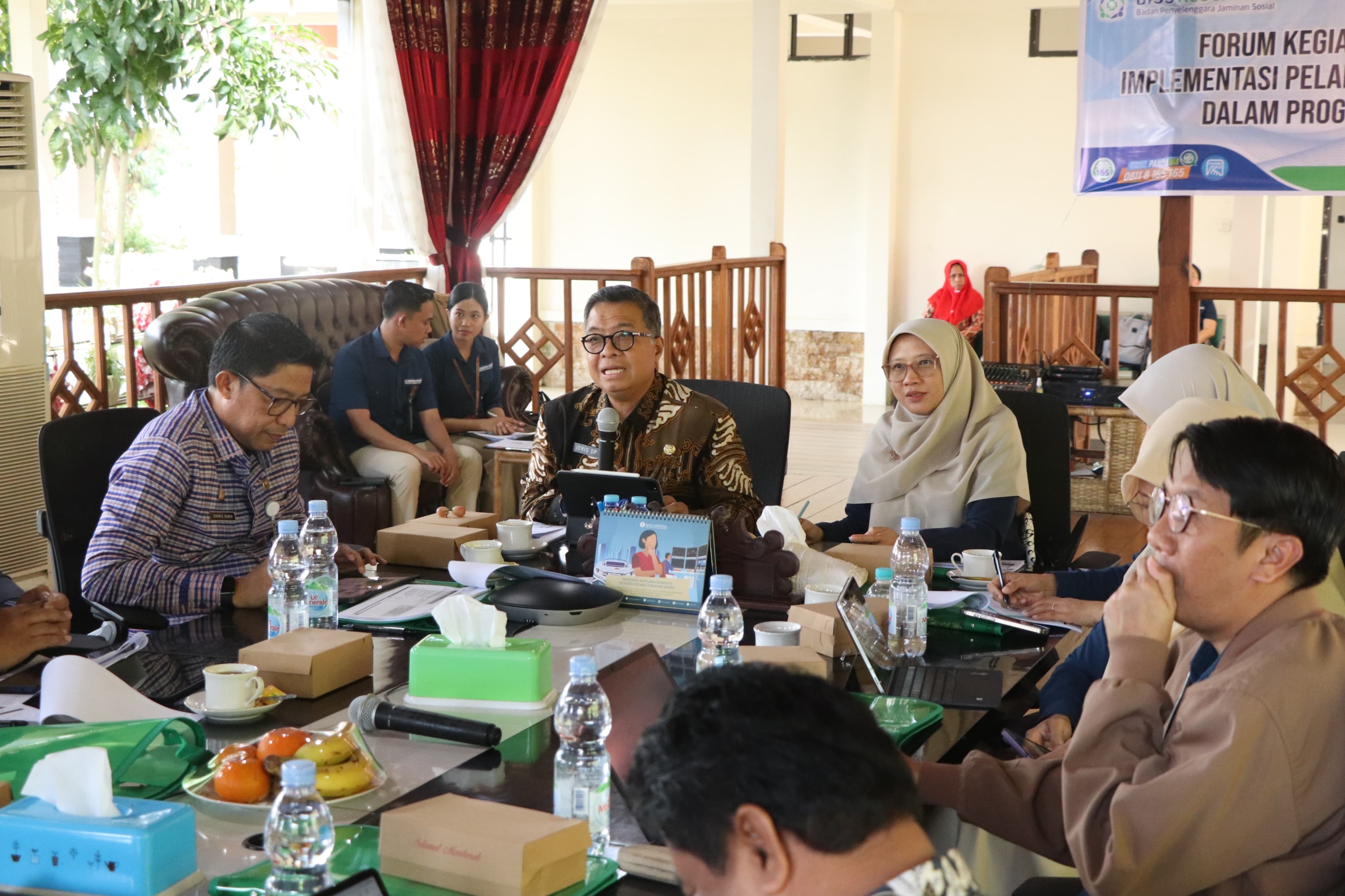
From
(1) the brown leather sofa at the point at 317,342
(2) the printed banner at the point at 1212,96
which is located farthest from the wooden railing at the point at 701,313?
(2) the printed banner at the point at 1212,96

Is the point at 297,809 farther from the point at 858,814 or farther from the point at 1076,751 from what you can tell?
the point at 1076,751

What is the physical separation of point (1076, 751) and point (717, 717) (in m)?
0.74

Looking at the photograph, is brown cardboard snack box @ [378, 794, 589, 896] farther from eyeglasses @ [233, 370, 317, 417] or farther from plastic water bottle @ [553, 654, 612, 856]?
eyeglasses @ [233, 370, 317, 417]

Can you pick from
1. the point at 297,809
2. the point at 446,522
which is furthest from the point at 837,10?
the point at 297,809

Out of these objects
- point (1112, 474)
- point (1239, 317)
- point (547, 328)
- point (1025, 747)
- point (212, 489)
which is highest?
point (1239, 317)

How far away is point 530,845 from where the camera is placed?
1.29 m

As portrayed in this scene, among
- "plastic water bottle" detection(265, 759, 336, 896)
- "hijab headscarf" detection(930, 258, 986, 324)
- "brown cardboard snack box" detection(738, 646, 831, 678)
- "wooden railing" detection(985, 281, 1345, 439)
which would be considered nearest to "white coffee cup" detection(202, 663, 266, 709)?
"plastic water bottle" detection(265, 759, 336, 896)

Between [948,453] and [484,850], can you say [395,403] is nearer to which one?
[948,453]

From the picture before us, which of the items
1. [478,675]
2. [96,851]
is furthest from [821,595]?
[96,851]

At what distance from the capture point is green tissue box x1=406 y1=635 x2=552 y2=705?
6.07 ft

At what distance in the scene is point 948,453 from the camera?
11.3ft

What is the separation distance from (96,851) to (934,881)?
0.82 metres

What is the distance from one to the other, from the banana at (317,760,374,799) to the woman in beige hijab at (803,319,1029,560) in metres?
1.84

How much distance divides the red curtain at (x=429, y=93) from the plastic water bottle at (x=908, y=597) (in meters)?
4.68
